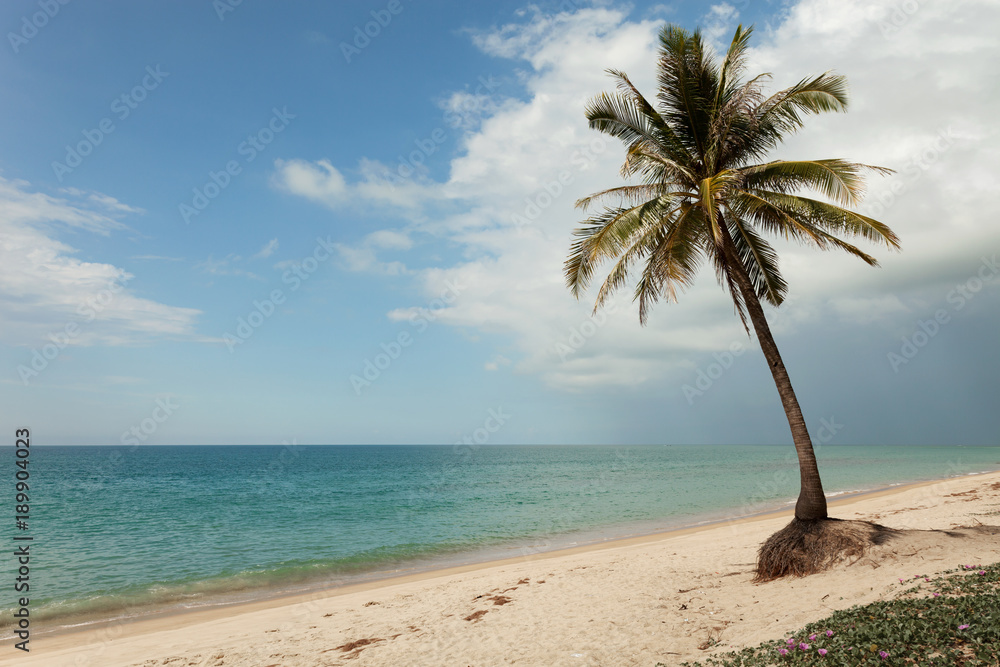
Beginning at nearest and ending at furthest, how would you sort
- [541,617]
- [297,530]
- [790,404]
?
[541,617], [790,404], [297,530]

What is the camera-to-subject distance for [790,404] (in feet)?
31.4

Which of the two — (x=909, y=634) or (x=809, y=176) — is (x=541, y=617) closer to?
(x=909, y=634)

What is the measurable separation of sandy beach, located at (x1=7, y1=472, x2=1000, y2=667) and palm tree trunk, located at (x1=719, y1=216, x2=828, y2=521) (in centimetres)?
119

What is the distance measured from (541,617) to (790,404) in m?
6.11

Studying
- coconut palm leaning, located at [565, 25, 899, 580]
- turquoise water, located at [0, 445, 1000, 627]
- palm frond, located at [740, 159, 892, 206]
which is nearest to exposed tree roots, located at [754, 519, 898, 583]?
coconut palm leaning, located at [565, 25, 899, 580]

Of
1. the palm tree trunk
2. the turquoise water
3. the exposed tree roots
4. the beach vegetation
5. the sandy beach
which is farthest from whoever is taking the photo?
the turquoise water

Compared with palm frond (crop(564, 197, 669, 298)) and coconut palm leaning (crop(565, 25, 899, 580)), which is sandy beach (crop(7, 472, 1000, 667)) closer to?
coconut palm leaning (crop(565, 25, 899, 580))

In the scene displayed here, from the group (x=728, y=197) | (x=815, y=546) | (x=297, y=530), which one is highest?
(x=728, y=197)

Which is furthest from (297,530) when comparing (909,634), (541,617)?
(909,634)

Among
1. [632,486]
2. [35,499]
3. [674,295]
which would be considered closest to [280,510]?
[35,499]

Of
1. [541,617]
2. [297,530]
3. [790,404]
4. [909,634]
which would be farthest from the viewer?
[297,530]

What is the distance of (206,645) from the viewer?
8844 millimetres

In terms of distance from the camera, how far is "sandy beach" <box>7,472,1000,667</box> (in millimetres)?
6840

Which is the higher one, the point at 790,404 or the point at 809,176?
the point at 809,176
